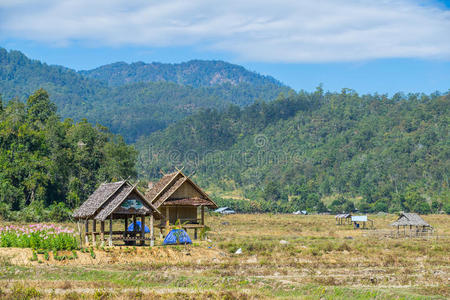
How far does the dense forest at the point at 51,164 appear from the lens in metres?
60.0

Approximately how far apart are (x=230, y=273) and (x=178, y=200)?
46.4 feet

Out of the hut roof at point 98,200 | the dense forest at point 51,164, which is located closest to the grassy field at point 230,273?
the hut roof at point 98,200

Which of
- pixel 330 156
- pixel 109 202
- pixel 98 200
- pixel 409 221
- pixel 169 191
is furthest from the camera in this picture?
pixel 330 156

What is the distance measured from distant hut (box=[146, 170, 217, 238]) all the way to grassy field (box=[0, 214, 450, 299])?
3.66 meters

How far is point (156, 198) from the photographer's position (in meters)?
38.4

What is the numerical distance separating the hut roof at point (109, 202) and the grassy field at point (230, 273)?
2281 millimetres

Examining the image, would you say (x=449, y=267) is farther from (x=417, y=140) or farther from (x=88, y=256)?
(x=417, y=140)

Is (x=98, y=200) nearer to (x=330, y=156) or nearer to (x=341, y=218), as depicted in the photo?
(x=341, y=218)

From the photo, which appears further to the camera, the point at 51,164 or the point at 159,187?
the point at 51,164

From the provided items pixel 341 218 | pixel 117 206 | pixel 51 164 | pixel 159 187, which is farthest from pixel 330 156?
pixel 117 206

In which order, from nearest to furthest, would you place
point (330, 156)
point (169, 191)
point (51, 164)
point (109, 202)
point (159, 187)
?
point (109, 202)
point (169, 191)
point (159, 187)
point (51, 164)
point (330, 156)

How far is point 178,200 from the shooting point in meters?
38.3

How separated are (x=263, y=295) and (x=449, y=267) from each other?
39.4 feet

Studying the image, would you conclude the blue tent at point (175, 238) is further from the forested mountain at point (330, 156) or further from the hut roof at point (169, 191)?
the forested mountain at point (330, 156)
